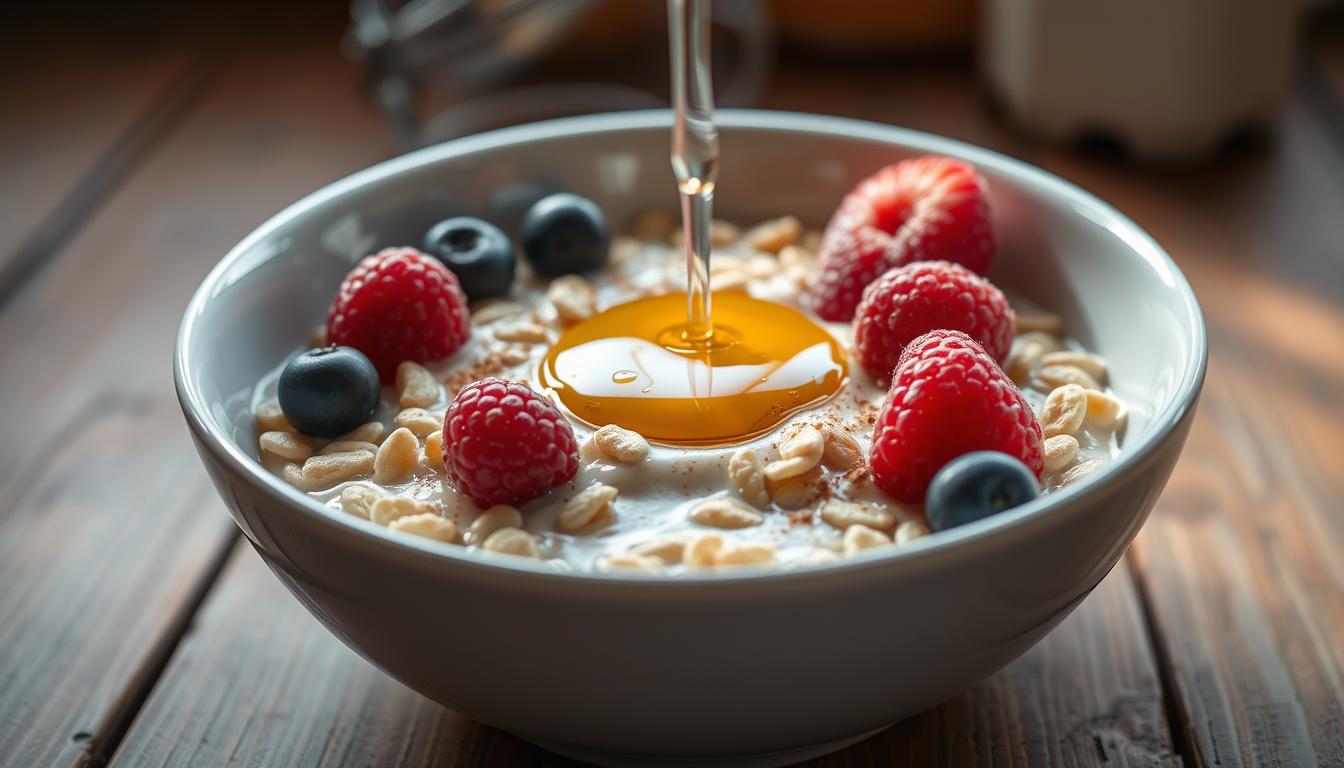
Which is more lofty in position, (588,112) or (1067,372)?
(588,112)

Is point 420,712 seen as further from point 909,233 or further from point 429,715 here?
point 909,233

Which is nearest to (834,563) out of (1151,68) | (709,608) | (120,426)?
(709,608)

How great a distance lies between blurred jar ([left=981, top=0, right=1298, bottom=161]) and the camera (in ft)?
4.76

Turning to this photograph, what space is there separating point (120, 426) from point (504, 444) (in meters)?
0.54

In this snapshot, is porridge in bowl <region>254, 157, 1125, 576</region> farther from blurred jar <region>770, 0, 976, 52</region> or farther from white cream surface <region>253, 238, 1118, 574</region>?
blurred jar <region>770, 0, 976, 52</region>

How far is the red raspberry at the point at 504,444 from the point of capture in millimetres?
739

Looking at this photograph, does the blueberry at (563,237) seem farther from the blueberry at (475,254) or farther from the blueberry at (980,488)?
the blueberry at (980,488)

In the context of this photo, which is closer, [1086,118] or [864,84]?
[1086,118]

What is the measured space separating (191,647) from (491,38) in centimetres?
99

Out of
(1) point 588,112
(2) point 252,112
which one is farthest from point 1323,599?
(2) point 252,112

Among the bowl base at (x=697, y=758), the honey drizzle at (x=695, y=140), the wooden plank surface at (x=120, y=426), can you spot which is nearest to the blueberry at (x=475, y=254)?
the honey drizzle at (x=695, y=140)

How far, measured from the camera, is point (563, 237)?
102 cm

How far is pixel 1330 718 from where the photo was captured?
80cm

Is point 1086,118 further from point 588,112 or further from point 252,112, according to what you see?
point 252,112
